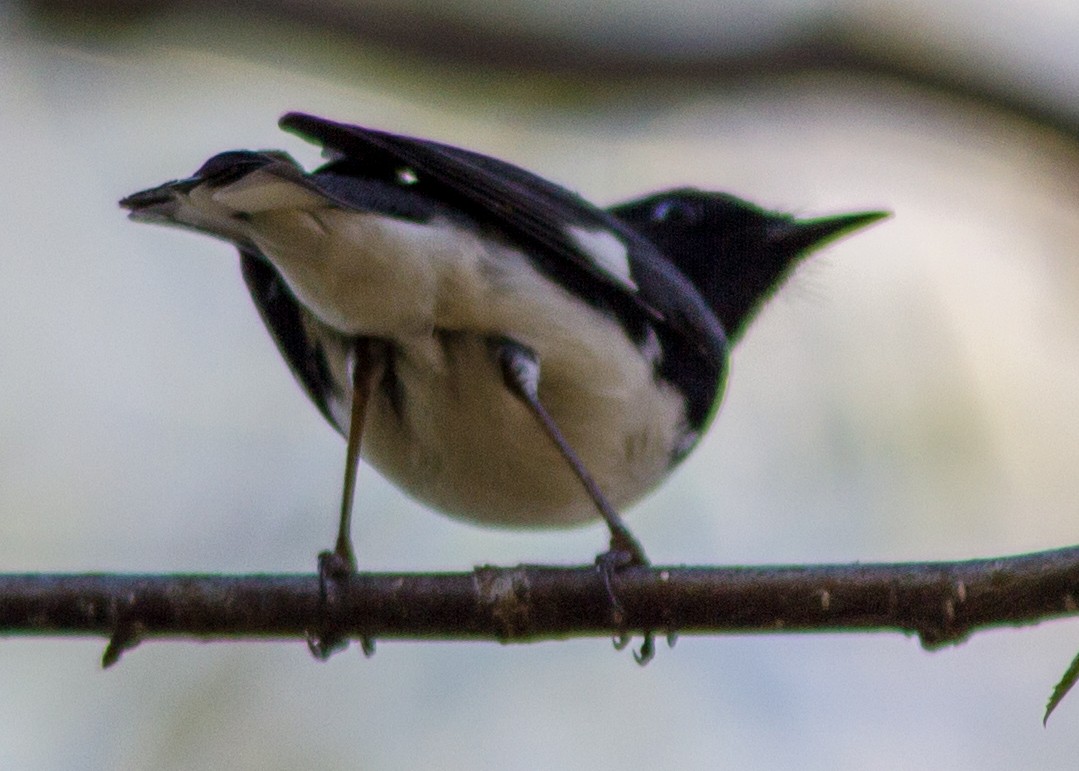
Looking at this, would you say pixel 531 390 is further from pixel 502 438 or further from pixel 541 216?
pixel 541 216

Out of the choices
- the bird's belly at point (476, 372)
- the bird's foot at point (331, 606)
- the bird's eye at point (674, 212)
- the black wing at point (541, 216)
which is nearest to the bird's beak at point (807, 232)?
the bird's eye at point (674, 212)

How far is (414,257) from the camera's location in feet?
8.52

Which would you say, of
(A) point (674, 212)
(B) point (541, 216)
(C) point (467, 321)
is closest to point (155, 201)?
(C) point (467, 321)

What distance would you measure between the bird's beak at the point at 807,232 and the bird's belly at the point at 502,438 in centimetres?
94

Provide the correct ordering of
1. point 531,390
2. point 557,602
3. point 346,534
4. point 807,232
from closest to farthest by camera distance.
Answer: point 557,602 → point 346,534 → point 531,390 → point 807,232

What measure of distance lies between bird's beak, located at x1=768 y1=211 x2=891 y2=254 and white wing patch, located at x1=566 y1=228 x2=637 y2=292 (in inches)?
38.4

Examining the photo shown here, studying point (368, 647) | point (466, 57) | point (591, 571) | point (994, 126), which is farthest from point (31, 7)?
point (994, 126)

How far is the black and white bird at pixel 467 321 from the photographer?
244cm

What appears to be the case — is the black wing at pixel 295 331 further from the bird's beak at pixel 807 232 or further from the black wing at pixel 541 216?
the bird's beak at pixel 807 232

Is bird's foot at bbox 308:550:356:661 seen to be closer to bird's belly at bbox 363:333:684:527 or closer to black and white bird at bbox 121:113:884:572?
black and white bird at bbox 121:113:884:572

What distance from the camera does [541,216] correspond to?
273 cm

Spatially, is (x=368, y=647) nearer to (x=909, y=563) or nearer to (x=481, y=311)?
(x=481, y=311)

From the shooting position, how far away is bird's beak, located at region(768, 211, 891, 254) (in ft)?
12.5

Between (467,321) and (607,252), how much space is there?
1.30 feet
